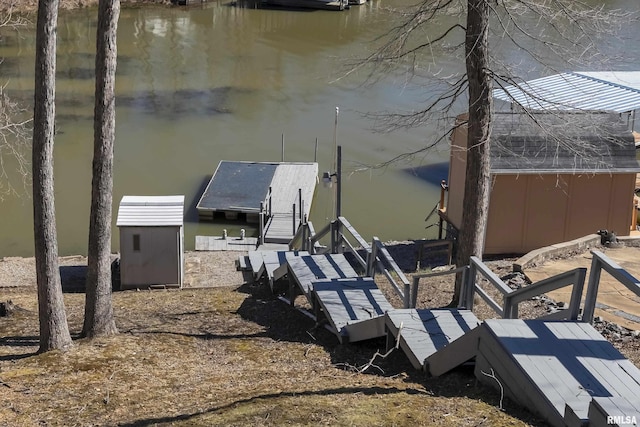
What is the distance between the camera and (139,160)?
27.1 metres

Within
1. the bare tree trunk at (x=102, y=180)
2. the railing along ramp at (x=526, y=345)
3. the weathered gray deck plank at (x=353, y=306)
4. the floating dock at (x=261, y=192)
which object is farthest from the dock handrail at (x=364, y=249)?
the floating dock at (x=261, y=192)

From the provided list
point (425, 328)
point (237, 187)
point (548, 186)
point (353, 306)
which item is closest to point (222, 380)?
point (425, 328)

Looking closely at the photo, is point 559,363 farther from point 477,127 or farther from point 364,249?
point 477,127

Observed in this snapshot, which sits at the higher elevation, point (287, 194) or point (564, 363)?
point (564, 363)

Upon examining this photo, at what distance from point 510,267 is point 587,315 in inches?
304

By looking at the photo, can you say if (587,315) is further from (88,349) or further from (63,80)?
(63,80)

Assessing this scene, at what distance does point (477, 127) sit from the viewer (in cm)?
1126

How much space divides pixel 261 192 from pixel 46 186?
1501cm

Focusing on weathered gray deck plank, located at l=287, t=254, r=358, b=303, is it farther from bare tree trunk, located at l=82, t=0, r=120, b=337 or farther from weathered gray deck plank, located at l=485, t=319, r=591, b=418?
weathered gray deck plank, located at l=485, t=319, r=591, b=418

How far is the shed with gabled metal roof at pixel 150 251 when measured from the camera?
15.5m

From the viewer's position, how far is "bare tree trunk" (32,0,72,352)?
28.2 ft

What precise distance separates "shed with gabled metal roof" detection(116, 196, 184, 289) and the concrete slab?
623 cm

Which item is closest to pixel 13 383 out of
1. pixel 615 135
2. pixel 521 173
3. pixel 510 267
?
pixel 510 267
